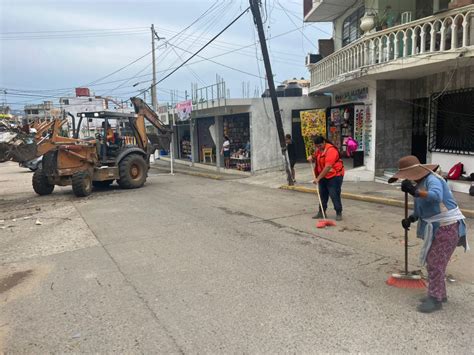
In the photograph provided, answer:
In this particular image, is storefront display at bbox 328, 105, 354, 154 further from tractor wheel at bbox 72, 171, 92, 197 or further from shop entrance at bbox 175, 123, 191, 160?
shop entrance at bbox 175, 123, 191, 160

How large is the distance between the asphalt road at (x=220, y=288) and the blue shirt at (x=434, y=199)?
92 centimetres

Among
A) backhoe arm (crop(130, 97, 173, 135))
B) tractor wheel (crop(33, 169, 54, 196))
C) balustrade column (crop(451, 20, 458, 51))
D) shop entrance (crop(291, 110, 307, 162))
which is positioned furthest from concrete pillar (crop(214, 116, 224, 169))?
balustrade column (crop(451, 20, 458, 51))

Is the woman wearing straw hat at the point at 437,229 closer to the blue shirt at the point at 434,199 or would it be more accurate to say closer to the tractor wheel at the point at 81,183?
the blue shirt at the point at 434,199

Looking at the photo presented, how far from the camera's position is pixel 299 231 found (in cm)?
755

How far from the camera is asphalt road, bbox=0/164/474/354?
3676 mm

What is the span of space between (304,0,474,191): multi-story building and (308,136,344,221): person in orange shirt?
3913mm

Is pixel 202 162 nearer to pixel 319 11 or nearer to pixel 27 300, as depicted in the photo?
pixel 319 11

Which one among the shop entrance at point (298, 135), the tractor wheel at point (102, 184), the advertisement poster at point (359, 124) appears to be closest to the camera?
the advertisement poster at point (359, 124)

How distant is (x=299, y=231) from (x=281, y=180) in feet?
26.9

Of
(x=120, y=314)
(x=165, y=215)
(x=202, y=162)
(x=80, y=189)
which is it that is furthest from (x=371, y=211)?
(x=202, y=162)

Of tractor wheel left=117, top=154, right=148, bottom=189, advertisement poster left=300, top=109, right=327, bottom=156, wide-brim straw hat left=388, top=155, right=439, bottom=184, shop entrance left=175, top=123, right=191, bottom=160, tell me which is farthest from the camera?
shop entrance left=175, top=123, right=191, bottom=160

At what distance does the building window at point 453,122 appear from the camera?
10.8 m

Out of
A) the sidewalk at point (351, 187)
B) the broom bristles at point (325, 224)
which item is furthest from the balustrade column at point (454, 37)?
the broom bristles at point (325, 224)

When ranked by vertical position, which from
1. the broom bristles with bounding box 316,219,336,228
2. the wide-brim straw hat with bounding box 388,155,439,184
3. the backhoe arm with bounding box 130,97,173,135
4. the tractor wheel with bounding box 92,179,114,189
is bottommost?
the tractor wheel with bounding box 92,179,114,189
